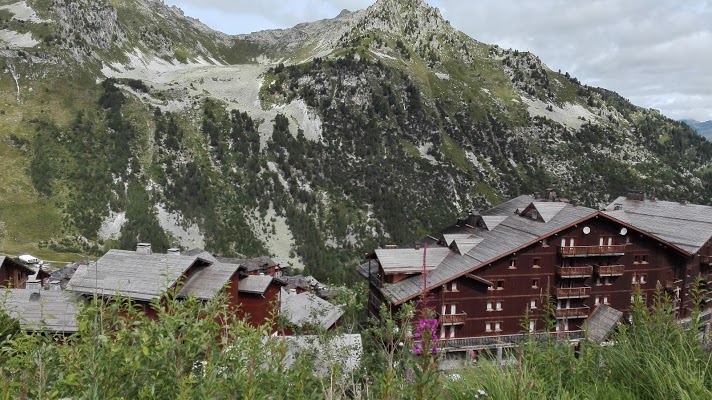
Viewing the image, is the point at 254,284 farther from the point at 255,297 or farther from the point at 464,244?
the point at 464,244

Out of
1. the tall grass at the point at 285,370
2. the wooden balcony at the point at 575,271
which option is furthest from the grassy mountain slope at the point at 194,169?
the tall grass at the point at 285,370

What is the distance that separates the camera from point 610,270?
1879 inches

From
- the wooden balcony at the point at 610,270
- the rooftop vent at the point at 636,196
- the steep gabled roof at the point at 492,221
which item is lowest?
the wooden balcony at the point at 610,270

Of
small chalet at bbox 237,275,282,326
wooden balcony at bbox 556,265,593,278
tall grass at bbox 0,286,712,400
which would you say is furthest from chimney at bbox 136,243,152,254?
wooden balcony at bbox 556,265,593,278

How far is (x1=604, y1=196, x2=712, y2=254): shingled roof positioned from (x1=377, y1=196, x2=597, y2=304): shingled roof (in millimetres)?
4570

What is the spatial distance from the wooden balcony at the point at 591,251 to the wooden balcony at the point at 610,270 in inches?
50.2

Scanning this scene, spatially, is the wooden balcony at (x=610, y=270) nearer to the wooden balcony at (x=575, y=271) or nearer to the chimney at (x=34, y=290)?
the wooden balcony at (x=575, y=271)

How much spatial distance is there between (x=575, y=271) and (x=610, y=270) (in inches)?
152

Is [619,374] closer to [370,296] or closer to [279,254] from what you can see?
[370,296]

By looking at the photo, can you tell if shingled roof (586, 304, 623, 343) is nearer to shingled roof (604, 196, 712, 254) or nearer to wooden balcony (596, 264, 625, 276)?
wooden balcony (596, 264, 625, 276)

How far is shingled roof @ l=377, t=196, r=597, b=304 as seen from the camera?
145ft

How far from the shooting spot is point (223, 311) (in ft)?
27.1

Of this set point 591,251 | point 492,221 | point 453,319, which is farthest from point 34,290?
point 591,251

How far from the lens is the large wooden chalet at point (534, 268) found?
148 ft
